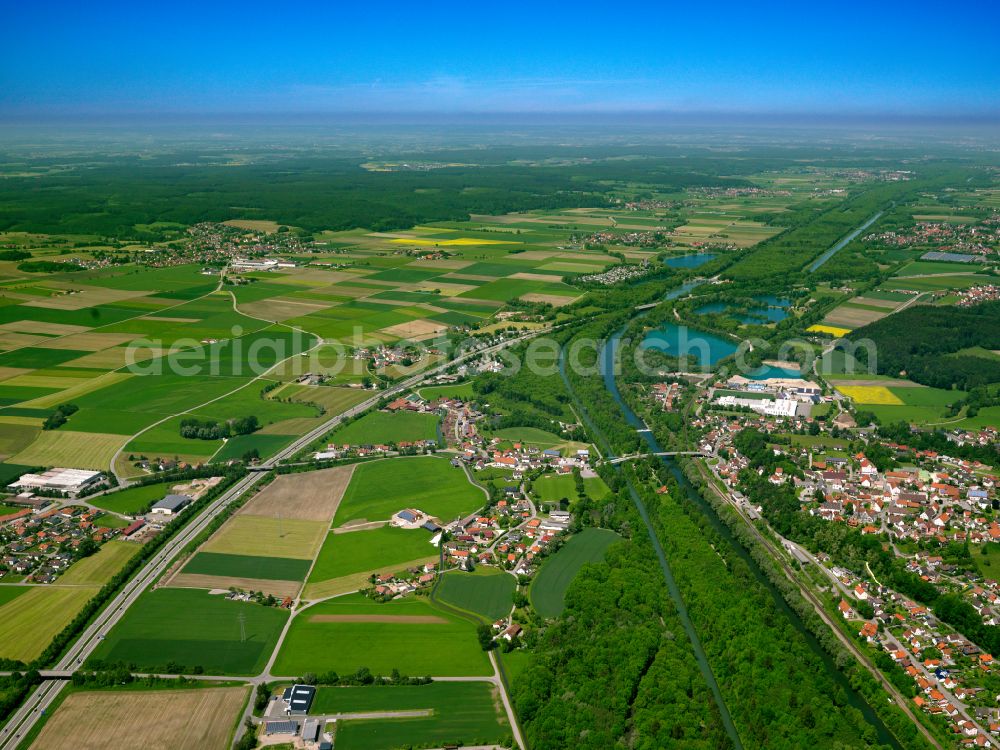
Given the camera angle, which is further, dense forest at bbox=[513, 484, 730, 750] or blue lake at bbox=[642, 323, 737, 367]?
blue lake at bbox=[642, 323, 737, 367]

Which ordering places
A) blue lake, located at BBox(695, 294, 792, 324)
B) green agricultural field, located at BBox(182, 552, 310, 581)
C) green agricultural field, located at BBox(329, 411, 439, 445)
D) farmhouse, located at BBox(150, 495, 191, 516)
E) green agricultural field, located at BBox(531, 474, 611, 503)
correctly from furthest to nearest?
blue lake, located at BBox(695, 294, 792, 324) → green agricultural field, located at BBox(329, 411, 439, 445) → green agricultural field, located at BBox(531, 474, 611, 503) → farmhouse, located at BBox(150, 495, 191, 516) → green agricultural field, located at BBox(182, 552, 310, 581)

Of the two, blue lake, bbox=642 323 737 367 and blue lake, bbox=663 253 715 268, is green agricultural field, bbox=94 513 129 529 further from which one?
blue lake, bbox=663 253 715 268

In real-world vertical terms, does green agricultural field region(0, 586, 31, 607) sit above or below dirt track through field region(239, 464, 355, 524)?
below

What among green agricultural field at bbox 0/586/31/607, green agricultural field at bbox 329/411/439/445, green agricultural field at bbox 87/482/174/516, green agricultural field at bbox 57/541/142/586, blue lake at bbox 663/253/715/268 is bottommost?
green agricultural field at bbox 0/586/31/607

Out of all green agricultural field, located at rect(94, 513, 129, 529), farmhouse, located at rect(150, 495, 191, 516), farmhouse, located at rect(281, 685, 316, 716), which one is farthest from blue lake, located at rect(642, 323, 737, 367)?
farmhouse, located at rect(281, 685, 316, 716)

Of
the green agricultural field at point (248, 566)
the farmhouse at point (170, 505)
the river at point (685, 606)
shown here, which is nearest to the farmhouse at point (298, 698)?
the green agricultural field at point (248, 566)

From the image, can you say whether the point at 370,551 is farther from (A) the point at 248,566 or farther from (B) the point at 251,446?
(B) the point at 251,446

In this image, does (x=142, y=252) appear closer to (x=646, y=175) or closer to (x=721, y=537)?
(x=721, y=537)

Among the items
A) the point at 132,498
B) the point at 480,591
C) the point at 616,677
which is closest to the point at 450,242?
the point at 132,498
